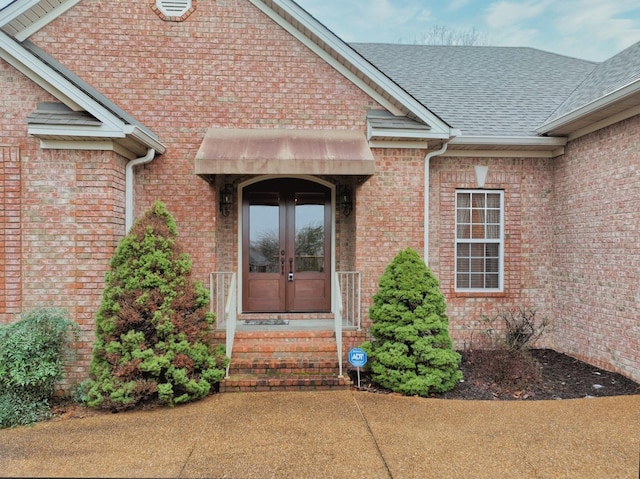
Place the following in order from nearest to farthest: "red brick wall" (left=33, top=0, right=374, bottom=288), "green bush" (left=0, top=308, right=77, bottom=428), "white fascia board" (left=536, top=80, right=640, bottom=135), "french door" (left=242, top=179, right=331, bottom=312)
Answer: "green bush" (left=0, top=308, right=77, bottom=428) → "white fascia board" (left=536, top=80, right=640, bottom=135) → "red brick wall" (left=33, top=0, right=374, bottom=288) → "french door" (left=242, top=179, right=331, bottom=312)

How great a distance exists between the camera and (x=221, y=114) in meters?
6.79

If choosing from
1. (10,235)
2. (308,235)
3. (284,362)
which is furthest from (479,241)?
(10,235)

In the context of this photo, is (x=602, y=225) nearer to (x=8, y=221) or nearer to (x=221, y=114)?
(x=221, y=114)

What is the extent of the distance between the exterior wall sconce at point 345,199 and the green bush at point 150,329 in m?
3.23

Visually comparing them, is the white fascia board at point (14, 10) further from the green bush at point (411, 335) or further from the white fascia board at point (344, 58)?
the green bush at point (411, 335)

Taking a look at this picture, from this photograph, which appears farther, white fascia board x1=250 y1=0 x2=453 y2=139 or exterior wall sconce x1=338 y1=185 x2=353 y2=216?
exterior wall sconce x1=338 y1=185 x2=353 y2=216

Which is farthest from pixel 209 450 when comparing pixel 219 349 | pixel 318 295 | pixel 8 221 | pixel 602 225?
pixel 602 225

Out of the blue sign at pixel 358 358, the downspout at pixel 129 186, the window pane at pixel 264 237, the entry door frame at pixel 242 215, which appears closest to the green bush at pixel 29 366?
the downspout at pixel 129 186

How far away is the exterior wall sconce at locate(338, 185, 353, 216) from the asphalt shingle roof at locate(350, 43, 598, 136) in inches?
96.1

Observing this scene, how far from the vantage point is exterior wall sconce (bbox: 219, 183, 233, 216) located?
742 centimetres

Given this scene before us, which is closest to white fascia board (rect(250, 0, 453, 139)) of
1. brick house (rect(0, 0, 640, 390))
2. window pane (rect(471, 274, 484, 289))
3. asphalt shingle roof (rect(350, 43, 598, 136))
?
brick house (rect(0, 0, 640, 390))

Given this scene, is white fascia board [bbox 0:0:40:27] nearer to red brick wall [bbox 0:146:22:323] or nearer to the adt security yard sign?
red brick wall [bbox 0:146:22:323]

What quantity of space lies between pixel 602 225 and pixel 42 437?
28.3 ft

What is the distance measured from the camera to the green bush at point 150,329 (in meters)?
5.09
